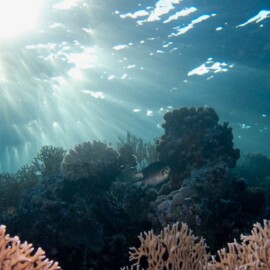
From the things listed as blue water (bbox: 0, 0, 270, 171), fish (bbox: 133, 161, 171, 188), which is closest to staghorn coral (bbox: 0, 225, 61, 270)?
fish (bbox: 133, 161, 171, 188)

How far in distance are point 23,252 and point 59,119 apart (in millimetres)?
33860

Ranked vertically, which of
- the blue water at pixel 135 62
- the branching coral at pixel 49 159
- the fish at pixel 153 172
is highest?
the blue water at pixel 135 62

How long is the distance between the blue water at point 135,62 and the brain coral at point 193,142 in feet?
21.1

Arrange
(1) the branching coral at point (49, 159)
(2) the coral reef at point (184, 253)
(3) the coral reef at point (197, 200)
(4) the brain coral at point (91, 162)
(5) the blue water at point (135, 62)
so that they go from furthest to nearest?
(5) the blue water at point (135, 62) → (1) the branching coral at point (49, 159) → (4) the brain coral at point (91, 162) → (3) the coral reef at point (197, 200) → (2) the coral reef at point (184, 253)

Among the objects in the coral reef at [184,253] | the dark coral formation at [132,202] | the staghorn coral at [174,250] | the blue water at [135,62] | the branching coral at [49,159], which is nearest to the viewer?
the coral reef at [184,253]

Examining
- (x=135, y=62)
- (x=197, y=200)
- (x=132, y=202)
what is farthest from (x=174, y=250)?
(x=135, y=62)

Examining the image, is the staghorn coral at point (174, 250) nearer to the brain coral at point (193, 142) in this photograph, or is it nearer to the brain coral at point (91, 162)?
the brain coral at point (91, 162)

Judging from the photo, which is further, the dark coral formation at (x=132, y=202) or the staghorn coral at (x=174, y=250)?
the dark coral formation at (x=132, y=202)

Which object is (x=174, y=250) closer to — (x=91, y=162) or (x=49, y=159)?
(x=91, y=162)

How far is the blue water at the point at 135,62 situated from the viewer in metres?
14.2

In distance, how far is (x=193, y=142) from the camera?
9281mm

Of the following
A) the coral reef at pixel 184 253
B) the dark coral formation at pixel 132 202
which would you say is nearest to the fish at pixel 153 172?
the dark coral formation at pixel 132 202

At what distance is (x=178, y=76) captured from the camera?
69.8 feet

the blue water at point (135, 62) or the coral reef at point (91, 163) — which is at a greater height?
the blue water at point (135, 62)
